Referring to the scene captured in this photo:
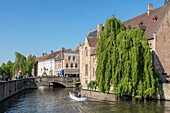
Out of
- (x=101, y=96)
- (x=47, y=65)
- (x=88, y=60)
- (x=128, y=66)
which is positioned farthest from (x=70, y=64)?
(x=128, y=66)

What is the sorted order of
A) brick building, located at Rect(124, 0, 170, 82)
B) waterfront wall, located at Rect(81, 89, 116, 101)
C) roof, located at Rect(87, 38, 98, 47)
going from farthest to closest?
roof, located at Rect(87, 38, 98, 47) < brick building, located at Rect(124, 0, 170, 82) < waterfront wall, located at Rect(81, 89, 116, 101)

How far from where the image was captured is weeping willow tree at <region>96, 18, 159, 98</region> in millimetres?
29891

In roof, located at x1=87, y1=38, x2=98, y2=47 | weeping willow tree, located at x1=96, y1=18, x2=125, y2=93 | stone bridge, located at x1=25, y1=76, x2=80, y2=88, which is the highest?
roof, located at x1=87, y1=38, x2=98, y2=47

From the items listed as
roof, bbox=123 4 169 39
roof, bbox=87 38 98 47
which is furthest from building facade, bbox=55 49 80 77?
roof, bbox=123 4 169 39

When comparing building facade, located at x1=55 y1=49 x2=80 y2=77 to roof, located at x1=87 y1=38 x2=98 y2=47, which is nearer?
roof, located at x1=87 y1=38 x2=98 y2=47

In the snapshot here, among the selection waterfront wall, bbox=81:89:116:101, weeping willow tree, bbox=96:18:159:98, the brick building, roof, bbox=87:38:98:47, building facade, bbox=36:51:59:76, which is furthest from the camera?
building facade, bbox=36:51:59:76

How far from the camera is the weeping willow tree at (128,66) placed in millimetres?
29891

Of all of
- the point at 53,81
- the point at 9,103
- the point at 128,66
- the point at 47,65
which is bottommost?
the point at 9,103

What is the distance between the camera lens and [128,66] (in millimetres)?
30234

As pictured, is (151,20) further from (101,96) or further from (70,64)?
(70,64)

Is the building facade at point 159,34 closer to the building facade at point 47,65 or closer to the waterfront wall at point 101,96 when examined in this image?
the waterfront wall at point 101,96

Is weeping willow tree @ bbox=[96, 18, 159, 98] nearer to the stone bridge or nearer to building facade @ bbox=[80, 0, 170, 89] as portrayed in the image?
building facade @ bbox=[80, 0, 170, 89]

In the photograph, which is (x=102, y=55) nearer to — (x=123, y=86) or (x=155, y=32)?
(x=123, y=86)

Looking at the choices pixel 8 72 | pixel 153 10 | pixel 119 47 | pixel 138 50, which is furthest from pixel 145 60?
pixel 8 72
